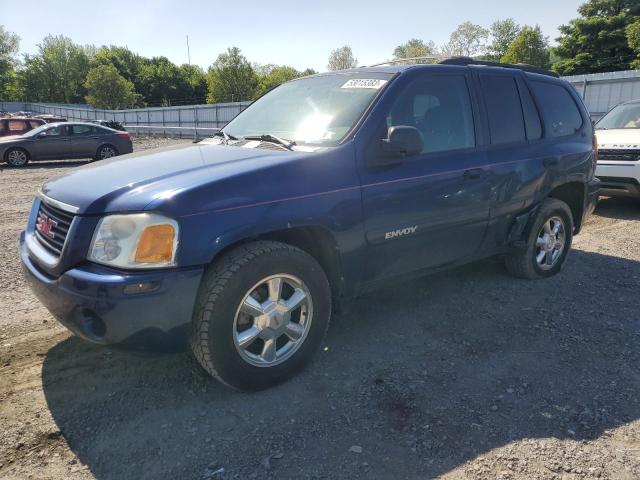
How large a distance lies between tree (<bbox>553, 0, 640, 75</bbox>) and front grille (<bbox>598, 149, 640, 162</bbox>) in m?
40.7

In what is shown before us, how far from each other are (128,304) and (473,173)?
264cm

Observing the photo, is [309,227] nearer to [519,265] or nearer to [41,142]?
[519,265]

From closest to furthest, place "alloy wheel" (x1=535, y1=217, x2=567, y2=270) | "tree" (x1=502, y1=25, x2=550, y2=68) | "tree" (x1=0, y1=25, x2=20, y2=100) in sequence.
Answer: "alloy wheel" (x1=535, y1=217, x2=567, y2=270) < "tree" (x1=502, y1=25, x2=550, y2=68) < "tree" (x1=0, y1=25, x2=20, y2=100)

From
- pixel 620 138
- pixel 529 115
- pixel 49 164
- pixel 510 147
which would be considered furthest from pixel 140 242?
pixel 49 164

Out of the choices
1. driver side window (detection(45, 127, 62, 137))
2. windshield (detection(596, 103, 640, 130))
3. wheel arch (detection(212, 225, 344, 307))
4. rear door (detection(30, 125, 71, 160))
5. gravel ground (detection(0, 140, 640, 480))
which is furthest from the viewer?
driver side window (detection(45, 127, 62, 137))

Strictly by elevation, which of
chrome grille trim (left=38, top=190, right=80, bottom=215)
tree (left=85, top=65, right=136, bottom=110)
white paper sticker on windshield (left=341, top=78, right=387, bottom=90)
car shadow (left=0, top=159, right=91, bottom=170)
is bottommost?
car shadow (left=0, top=159, right=91, bottom=170)

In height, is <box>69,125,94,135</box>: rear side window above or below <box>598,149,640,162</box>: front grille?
above

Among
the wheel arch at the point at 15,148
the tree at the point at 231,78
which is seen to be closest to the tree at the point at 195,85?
the tree at the point at 231,78

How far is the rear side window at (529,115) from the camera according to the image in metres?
4.38

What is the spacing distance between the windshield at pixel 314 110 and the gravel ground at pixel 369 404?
151 cm

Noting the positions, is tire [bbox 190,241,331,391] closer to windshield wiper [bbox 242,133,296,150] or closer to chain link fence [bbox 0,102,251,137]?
windshield wiper [bbox 242,133,296,150]

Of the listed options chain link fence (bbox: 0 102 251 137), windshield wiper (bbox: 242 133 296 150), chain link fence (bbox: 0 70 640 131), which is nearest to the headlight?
windshield wiper (bbox: 242 133 296 150)

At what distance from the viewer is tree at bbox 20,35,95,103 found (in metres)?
77.6

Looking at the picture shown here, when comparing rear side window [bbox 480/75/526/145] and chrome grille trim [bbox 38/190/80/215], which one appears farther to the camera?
rear side window [bbox 480/75/526/145]
